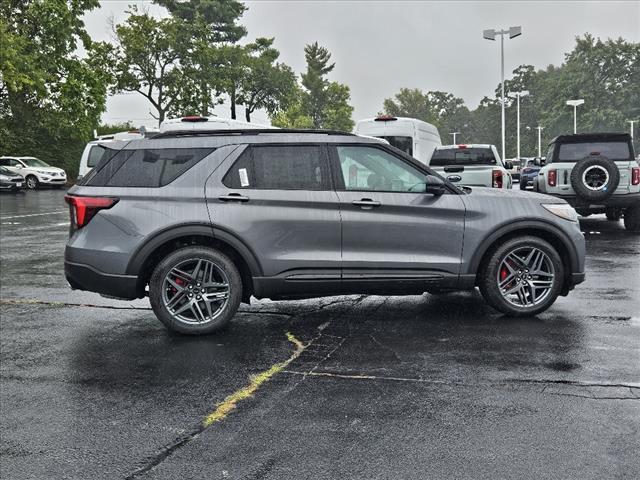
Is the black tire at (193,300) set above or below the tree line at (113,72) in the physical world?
below

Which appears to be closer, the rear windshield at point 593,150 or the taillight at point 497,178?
the rear windshield at point 593,150

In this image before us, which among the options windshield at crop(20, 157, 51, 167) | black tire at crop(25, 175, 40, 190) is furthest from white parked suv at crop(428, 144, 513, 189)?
windshield at crop(20, 157, 51, 167)

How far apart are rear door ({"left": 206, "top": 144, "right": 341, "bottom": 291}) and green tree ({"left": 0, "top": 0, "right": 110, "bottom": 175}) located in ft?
92.6

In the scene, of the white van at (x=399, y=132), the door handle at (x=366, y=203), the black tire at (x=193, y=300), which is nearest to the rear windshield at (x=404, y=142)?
the white van at (x=399, y=132)

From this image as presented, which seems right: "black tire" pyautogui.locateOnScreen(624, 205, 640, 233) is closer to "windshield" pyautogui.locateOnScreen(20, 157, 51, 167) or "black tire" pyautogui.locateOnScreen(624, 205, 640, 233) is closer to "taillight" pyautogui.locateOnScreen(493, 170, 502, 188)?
"taillight" pyautogui.locateOnScreen(493, 170, 502, 188)

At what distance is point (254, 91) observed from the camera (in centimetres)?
6306

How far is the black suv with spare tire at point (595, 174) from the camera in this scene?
12516mm

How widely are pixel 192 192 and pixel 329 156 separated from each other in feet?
4.12


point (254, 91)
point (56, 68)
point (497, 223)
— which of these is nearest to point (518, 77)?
point (254, 91)

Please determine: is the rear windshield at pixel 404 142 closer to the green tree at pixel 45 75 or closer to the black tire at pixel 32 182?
the green tree at pixel 45 75

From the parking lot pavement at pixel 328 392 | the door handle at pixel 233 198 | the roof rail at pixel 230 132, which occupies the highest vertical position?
the roof rail at pixel 230 132

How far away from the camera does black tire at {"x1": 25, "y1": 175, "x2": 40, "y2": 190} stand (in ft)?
120

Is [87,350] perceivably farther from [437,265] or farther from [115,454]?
[437,265]

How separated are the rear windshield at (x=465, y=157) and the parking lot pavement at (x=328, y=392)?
7.98m
